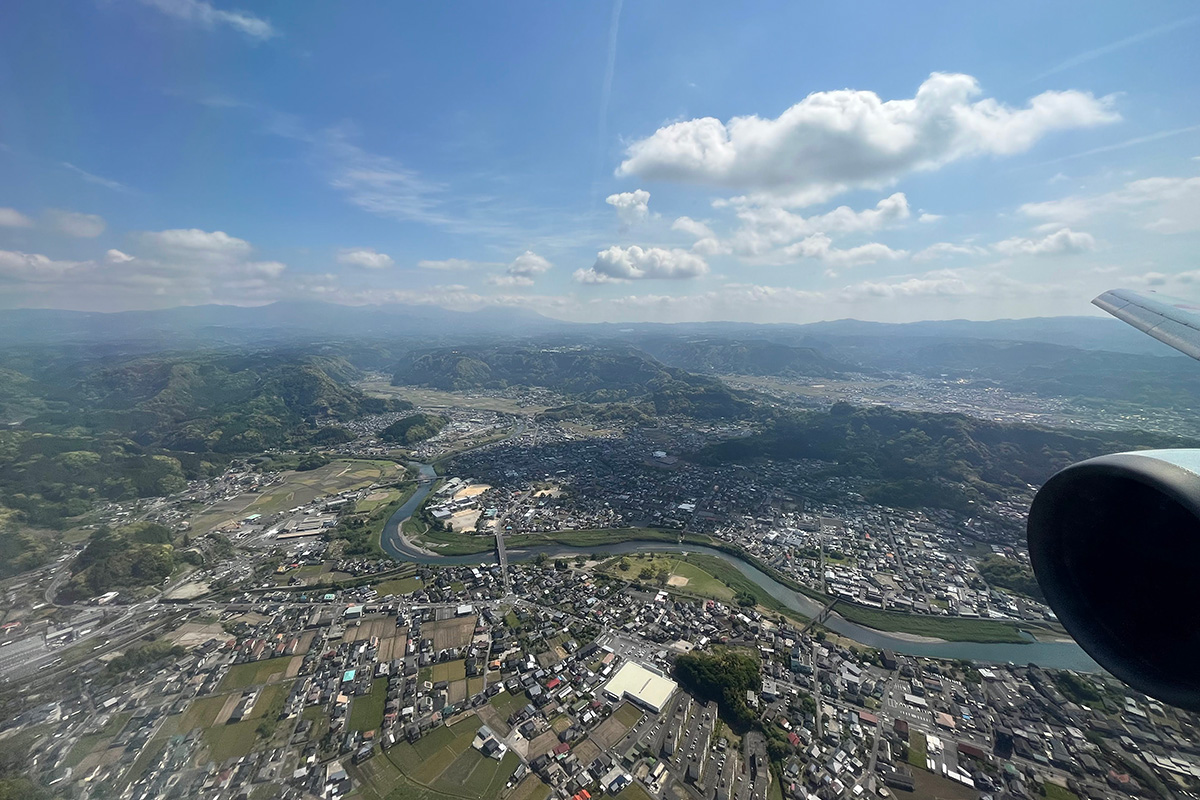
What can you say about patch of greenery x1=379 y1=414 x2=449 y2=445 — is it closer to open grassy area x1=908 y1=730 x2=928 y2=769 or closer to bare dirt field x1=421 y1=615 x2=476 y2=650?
bare dirt field x1=421 y1=615 x2=476 y2=650

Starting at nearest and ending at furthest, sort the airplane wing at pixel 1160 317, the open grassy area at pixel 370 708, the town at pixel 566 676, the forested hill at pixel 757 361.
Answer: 1. the airplane wing at pixel 1160 317
2. the town at pixel 566 676
3. the open grassy area at pixel 370 708
4. the forested hill at pixel 757 361

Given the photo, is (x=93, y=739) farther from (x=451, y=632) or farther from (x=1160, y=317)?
(x=1160, y=317)

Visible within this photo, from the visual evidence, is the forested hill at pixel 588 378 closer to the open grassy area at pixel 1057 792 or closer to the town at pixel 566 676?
the town at pixel 566 676

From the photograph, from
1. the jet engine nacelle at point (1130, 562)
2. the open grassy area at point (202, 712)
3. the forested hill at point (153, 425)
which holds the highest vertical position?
the jet engine nacelle at point (1130, 562)

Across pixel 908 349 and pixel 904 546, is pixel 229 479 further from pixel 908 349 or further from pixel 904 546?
pixel 908 349

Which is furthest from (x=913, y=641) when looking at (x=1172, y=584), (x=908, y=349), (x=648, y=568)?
(x=908, y=349)

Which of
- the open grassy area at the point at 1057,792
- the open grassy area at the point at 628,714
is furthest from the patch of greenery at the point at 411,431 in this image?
the open grassy area at the point at 1057,792
